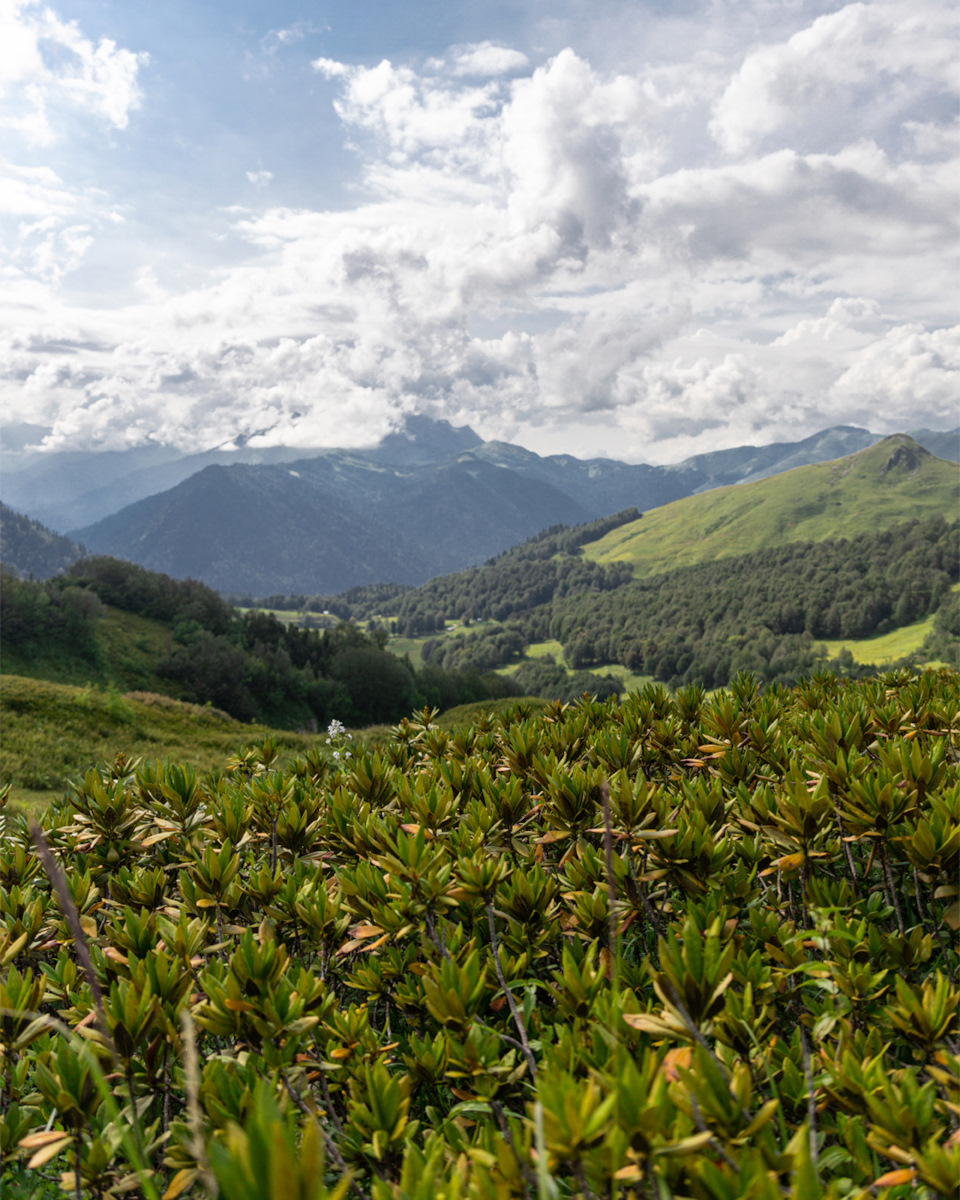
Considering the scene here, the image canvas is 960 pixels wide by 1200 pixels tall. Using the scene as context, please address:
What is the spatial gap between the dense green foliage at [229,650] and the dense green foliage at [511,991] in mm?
65549

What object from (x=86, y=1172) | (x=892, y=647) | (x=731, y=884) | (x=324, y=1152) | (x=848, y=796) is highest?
(x=848, y=796)

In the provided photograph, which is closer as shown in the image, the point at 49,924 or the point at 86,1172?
the point at 86,1172

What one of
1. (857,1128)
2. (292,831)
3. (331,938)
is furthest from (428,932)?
(857,1128)

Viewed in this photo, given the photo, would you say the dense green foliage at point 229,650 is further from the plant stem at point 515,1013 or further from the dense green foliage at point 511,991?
the plant stem at point 515,1013

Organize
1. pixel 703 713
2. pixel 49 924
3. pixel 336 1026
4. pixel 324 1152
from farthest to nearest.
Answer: pixel 703 713 → pixel 49 924 → pixel 336 1026 → pixel 324 1152

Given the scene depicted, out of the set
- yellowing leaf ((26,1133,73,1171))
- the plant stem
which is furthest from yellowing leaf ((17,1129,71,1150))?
the plant stem

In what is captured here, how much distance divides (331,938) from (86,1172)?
100cm

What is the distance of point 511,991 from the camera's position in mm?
2434

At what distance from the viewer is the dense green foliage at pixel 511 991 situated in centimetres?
145

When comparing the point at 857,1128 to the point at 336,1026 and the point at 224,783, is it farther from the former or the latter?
the point at 224,783

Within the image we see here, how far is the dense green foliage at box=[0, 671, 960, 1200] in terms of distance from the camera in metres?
1.45

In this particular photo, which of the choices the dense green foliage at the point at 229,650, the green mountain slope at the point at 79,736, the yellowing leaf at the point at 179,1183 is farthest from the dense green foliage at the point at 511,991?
the dense green foliage at the point at 229,650

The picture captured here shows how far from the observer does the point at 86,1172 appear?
181cm

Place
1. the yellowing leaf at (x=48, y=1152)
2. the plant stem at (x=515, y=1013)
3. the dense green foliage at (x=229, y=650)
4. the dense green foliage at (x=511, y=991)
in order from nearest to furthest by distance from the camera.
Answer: the dense green foliage at (x=511, y=991), the yellowing leaf at (x=48, y=1152), the plant stem at (x=515, y=1013), the dense green foliage at (x=229, y=650)
